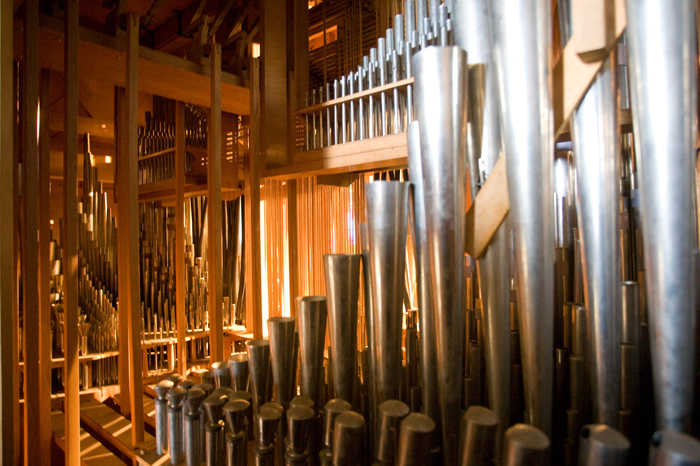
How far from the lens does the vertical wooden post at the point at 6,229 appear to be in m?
1.46

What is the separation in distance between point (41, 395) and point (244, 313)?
2418 millimetres

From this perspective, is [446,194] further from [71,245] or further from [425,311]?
[71,245]

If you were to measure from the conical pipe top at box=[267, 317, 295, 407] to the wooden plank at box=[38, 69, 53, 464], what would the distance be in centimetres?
154

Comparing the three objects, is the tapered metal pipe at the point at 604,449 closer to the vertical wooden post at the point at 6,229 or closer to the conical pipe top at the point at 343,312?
the conical pipe top at the point at 343,312

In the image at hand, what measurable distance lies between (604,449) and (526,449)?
10cm

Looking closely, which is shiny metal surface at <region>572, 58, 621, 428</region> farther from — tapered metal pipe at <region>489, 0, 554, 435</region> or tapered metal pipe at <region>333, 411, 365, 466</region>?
tapered metal pipe at <region>333, 411, 365, 466</region>

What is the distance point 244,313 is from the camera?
178 inches

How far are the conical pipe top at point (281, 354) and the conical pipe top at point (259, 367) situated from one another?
4 centimetres

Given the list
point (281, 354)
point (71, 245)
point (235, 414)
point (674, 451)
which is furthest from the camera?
point (71, 245)

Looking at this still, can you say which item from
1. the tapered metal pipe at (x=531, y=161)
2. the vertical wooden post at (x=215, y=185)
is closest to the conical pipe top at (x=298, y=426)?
the tapered metal pipe at (x=531, y=161)

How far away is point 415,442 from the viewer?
71 cm

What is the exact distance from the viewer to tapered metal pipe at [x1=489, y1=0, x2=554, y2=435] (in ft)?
→ 2.56

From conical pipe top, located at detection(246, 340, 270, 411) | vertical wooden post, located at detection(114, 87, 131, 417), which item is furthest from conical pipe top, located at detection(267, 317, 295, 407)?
vertical wooden post, located at detection(114, 87, 131, 417)

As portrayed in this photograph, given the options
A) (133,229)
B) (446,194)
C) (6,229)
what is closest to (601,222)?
(446,194)
